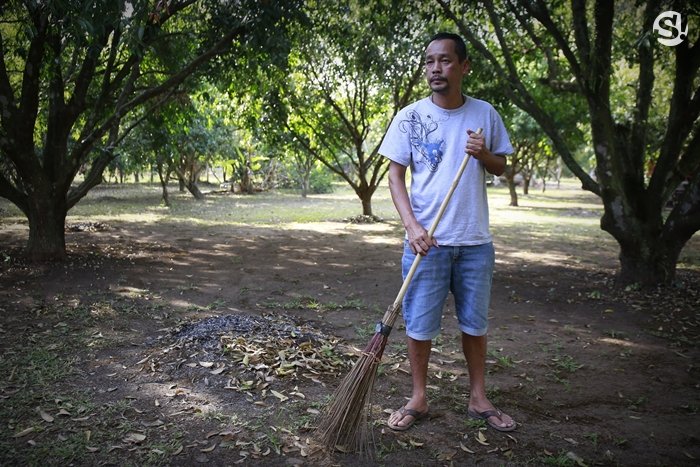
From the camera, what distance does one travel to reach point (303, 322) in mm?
5059

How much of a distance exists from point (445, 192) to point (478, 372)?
3.63ft

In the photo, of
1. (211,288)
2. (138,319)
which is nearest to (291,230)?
(211,288)

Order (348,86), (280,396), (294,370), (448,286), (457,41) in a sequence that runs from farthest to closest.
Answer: (348,86)
(294,370)
(280,396)
(448,286)
(457,41)

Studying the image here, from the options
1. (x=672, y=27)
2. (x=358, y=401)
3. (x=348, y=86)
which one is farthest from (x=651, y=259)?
(x=348, y=86)

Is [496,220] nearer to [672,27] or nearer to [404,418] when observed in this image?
[672,27]

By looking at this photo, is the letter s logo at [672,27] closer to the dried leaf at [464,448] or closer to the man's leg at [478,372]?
the man's leg at [478,372]

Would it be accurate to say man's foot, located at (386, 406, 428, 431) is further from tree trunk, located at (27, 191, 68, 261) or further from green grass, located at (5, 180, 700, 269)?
green grass, located at (5, 180, 700, 269)

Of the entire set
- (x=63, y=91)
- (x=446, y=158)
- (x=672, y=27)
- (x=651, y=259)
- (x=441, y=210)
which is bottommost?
(x=651, y=259)

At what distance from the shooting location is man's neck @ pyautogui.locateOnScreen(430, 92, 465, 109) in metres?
2.91

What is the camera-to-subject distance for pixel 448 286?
117 inches

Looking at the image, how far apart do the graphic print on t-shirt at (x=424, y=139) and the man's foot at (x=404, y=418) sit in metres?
1.41

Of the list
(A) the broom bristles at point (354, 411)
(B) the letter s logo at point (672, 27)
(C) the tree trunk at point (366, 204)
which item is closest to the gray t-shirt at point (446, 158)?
(A) the broom bristles at point (354, 411)

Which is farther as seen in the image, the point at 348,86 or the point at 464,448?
the point at 348,86

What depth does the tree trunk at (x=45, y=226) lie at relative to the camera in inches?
283
